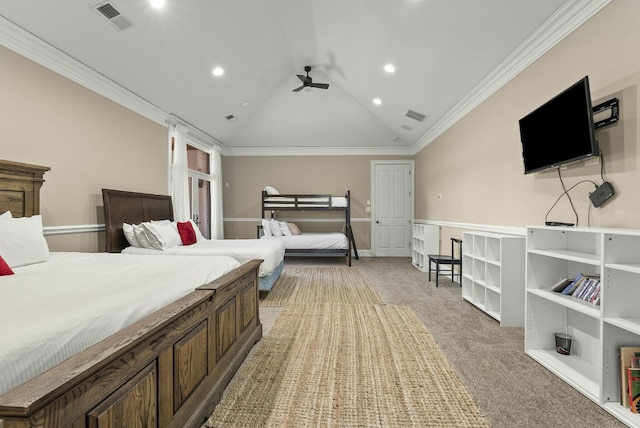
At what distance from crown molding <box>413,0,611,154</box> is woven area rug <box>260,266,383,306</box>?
284 cm

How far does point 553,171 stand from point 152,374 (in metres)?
3.10

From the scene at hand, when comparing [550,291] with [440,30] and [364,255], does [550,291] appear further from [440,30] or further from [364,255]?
[364,255]

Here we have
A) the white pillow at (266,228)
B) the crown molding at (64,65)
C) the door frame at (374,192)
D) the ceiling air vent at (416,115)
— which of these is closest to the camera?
the crown molding at (64,65)

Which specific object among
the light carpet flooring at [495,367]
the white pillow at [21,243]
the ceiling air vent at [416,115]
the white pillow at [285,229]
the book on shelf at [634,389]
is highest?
the ceiling air vent at [416,115]

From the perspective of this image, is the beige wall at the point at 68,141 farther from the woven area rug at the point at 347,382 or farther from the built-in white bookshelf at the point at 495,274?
the built-in white bookshelf at the point at 495,274

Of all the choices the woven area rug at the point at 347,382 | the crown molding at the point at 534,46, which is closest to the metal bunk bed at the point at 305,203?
the crown molding at the point at 534,46

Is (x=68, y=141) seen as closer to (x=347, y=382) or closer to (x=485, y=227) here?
(x=347, y=382)

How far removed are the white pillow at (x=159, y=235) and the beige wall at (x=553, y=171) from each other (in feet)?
12.8

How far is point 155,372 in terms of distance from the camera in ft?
3.67

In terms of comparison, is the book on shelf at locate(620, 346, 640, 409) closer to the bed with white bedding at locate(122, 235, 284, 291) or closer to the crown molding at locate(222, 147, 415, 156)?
the bed with white bedding at locate(122, 235, 284, 291)

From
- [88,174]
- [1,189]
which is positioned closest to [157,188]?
[88,174]

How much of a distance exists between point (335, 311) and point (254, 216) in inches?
174

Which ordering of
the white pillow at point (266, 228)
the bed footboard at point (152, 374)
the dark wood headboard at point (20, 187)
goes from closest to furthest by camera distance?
the bed footboard at point (152, 374)
the dark wood headboard at point (20, 187)
the white pillow at point (266, 228)

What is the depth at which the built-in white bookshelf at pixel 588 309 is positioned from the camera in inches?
64.4
